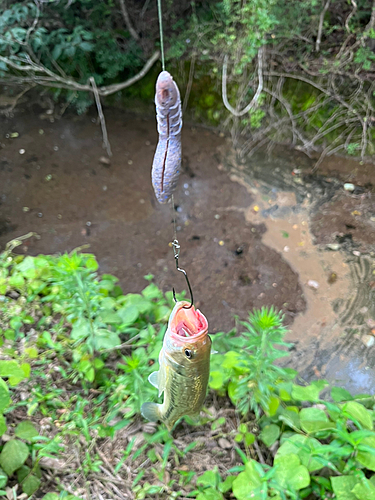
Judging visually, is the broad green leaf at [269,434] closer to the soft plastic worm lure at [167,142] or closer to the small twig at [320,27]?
the soft plastic worm lure at [167,142]

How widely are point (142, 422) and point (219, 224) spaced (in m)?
3.10

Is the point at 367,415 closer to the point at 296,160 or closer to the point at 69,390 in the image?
the point at 69,390

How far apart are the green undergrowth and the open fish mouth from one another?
64 cm

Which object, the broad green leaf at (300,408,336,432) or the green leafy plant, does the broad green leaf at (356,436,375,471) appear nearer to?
the broad green leaf at (300,408,336,432)

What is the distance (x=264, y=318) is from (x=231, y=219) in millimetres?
3156

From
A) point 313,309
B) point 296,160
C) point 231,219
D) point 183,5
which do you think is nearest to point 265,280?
point 313,309

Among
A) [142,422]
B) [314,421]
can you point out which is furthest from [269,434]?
[142,422]

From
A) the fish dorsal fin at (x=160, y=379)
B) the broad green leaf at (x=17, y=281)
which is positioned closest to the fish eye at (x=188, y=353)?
the fish dorsal fin at (x=160, y=379)

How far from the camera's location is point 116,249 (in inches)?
182

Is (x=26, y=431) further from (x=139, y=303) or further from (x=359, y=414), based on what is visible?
(x=359, y=414)

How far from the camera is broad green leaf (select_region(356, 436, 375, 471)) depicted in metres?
1.80

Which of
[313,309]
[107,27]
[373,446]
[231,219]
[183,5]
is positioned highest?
[183,5]

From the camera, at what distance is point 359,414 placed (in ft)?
6.57

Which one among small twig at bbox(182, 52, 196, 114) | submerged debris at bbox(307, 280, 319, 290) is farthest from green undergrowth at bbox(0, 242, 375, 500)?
small twig at bbox(182, 52, 196, 114)
